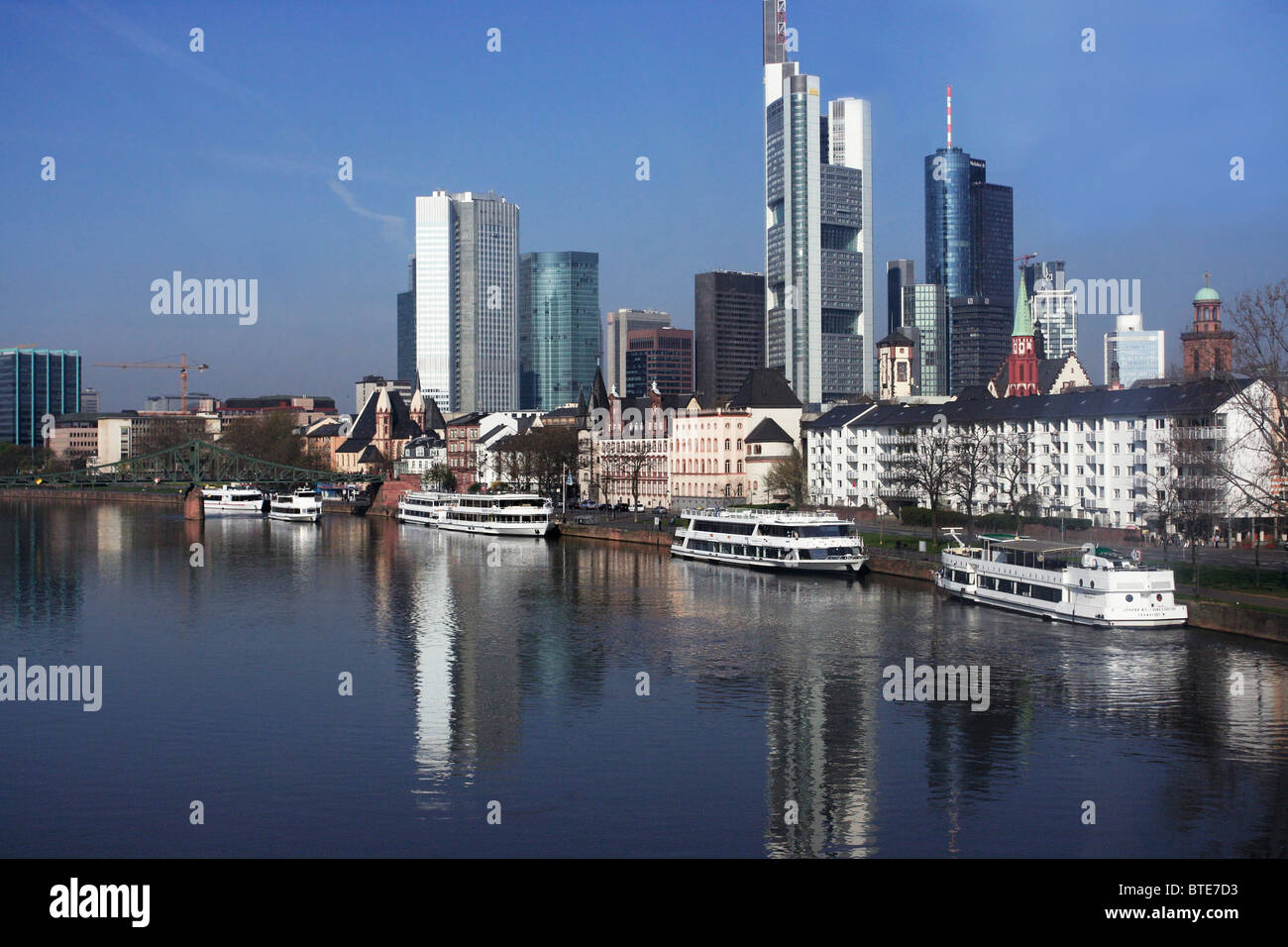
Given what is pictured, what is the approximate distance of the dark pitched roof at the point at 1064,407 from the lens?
2788 inches

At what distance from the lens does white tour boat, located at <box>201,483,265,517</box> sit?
141 meters

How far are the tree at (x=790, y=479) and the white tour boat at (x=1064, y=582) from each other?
49148 millimetres

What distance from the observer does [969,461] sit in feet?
270

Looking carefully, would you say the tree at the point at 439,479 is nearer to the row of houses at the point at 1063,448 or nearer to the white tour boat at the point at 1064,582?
the row of houses at the point at 1063,448

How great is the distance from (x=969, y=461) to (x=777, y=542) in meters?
17.6

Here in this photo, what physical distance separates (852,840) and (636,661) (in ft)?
58.9

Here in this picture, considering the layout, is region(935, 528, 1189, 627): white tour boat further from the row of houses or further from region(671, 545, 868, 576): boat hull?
the row of houses

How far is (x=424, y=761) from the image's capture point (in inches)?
1178

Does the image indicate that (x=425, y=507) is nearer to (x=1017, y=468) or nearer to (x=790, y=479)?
(x=790, y=479)

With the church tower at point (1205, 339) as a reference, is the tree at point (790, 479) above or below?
below

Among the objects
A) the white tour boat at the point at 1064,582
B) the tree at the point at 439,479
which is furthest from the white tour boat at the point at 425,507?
the white tour boat at the point at 1064,582

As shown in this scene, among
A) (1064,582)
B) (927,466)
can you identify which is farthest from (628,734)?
(927,466)

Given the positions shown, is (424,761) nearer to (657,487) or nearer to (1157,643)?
(1157,643)

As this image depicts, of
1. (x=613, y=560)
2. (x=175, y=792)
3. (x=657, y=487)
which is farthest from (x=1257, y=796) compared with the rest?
(x=657, y=487)
